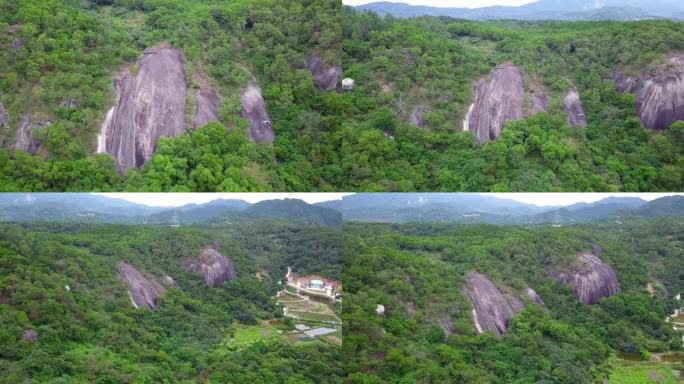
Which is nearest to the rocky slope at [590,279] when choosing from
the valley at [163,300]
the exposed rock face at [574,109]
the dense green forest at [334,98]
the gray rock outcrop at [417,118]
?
the dense green forest at [334,98]

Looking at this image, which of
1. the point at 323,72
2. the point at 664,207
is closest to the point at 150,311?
the point at 323,72

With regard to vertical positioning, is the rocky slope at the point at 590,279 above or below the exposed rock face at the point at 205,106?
below

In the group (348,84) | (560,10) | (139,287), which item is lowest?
(139,287)

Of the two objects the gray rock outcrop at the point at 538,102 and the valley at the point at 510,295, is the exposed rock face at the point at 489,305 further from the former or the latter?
the gray rock outcrop at the point at 538,102

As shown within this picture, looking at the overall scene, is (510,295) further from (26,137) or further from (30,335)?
(26,137)

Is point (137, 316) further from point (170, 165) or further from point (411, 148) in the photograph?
point (411, 148)
